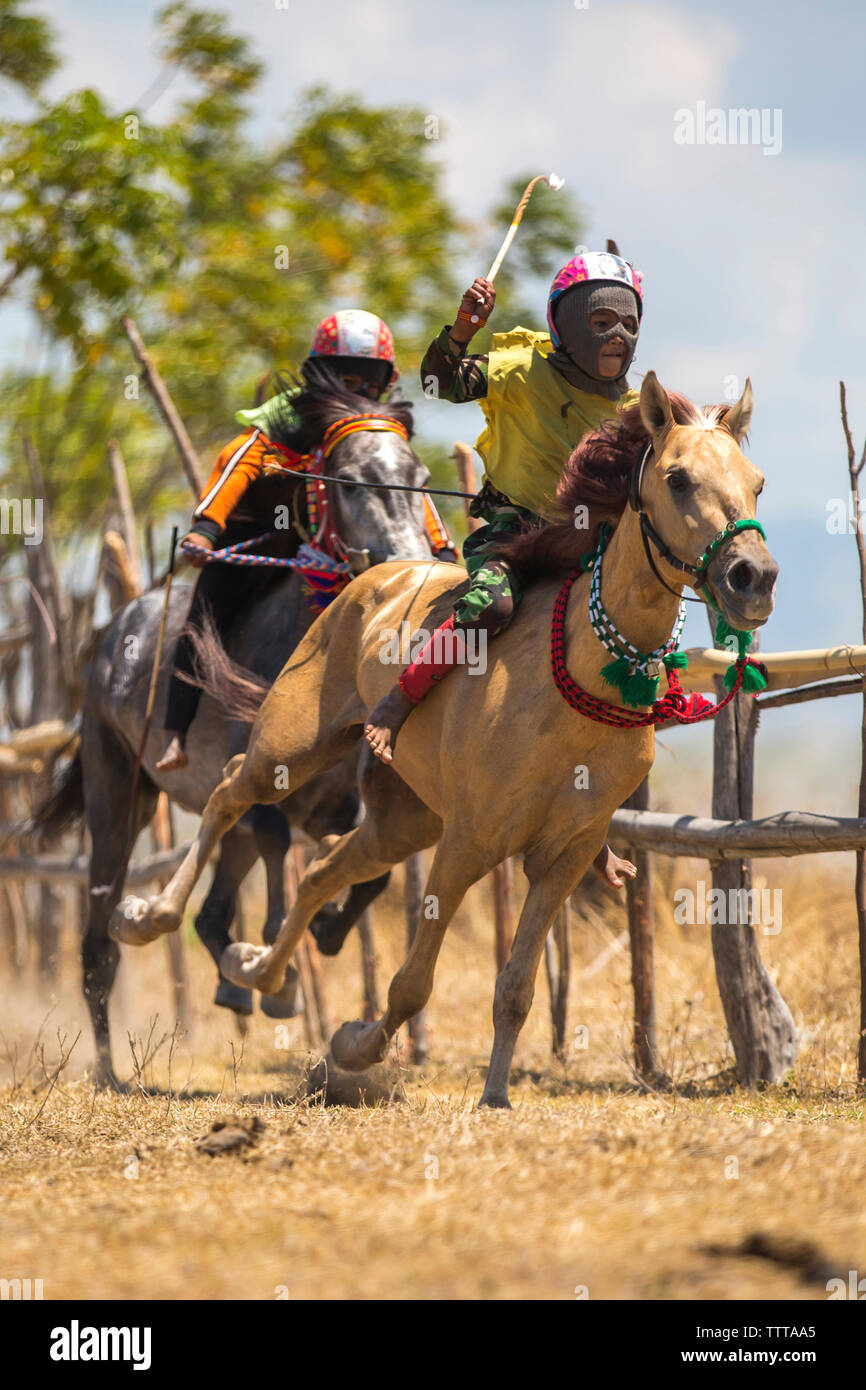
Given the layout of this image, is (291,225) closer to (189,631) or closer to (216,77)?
(216,77)

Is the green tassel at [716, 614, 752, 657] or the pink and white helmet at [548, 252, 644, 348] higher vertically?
the pink and white helmet at [548, 252, 644, 348]

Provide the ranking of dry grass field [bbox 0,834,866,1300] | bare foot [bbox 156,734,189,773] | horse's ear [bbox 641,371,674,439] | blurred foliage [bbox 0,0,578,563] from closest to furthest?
1. dry grass field [bbox 0,834,866,1300]
2. horse's ear [bbox 641,371,674,439]
3. bare foot [bbox 156,734,189,773]
4. blurred foliage [bbox 0,0,578,563]

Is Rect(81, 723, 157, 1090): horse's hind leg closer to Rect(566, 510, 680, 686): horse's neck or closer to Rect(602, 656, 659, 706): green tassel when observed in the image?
Rect(566, 510, 680, 686): horse's neck

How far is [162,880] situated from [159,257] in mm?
7702

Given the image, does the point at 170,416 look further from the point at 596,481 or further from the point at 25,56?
the point at 25,56

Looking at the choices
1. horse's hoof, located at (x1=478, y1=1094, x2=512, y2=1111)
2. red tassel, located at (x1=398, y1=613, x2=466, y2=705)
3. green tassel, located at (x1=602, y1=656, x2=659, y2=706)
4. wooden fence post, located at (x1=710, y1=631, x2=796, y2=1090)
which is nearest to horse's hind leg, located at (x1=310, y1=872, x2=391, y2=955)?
wooden fence post, located at (x1=710, y1=631, x2=796, y2=1090)

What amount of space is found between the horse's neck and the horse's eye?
27 centimetres

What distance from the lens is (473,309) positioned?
5.41 metres

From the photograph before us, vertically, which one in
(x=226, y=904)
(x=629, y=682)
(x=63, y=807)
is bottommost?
(x=226, y=904)

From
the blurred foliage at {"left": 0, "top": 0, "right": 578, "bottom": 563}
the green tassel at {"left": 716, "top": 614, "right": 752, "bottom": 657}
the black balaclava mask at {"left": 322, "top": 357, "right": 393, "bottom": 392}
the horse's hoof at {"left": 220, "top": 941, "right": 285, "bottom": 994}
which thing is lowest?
the horse's hoof at {"left": 220, "top": 941, "right": 285, "bottom": 994}

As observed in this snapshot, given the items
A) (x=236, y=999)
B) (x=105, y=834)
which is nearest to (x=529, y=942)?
(x=236, y=999)

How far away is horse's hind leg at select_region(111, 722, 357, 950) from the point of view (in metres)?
6.43

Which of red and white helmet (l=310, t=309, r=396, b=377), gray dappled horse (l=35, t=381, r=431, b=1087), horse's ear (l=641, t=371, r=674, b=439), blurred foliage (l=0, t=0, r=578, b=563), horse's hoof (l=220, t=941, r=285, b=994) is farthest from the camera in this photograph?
blurred foliage (l=0, t=0, r=578, b=563)

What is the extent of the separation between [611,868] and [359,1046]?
1170 millimetres
